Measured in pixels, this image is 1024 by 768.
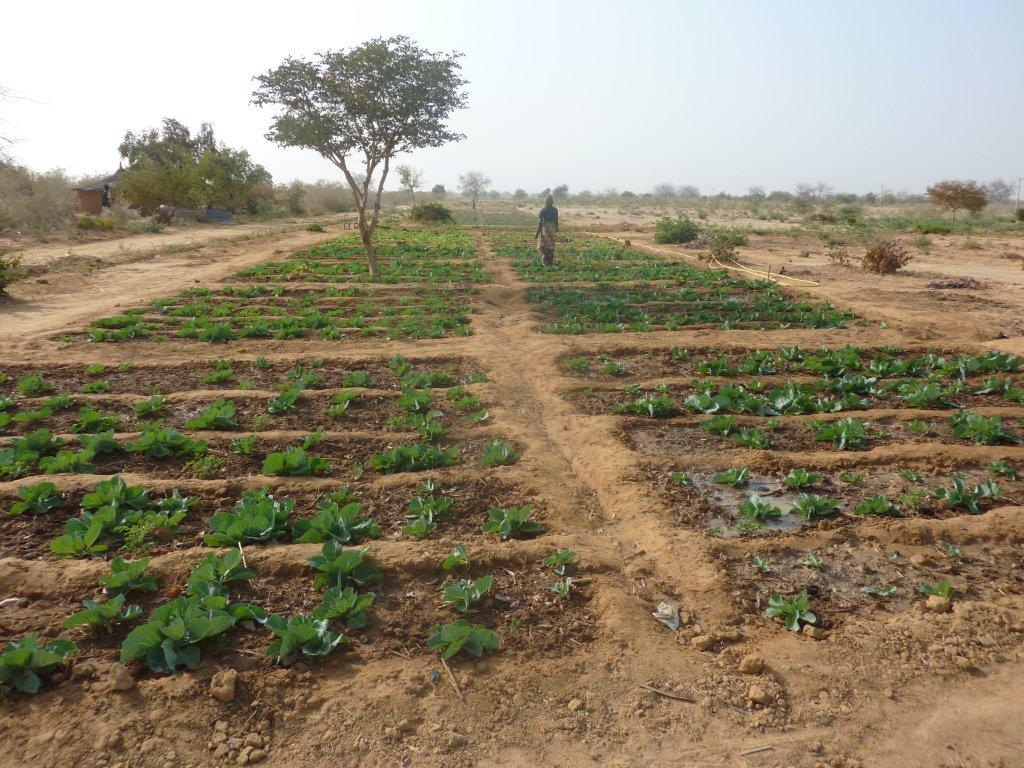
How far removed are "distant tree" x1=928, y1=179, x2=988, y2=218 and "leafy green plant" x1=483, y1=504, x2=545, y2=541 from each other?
39358 mm

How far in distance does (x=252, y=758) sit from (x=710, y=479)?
13.6 feet

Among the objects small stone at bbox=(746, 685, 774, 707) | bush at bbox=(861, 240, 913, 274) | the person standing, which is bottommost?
small stone at bbox=(746, 685, 774, 707)

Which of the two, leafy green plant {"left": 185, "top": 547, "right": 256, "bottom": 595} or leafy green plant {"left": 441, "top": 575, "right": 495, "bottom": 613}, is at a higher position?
leafy green plant {"left": 185, "top": 547, "right": 256, "bottom": 595}

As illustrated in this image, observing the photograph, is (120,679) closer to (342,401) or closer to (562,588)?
(562,588)

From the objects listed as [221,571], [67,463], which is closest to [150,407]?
[67,463]

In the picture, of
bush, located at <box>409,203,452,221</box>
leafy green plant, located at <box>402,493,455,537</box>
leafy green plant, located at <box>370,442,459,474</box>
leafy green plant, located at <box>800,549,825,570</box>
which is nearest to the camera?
leafy green plant, located at <box>800,549,825,570</box>

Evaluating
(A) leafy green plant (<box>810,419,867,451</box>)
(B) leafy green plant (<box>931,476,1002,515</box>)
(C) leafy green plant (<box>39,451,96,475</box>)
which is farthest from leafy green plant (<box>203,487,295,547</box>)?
(B) leafy green plant (<box>931,476,1002,515</box>)

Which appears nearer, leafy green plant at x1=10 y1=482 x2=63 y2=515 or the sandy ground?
the sandy ground

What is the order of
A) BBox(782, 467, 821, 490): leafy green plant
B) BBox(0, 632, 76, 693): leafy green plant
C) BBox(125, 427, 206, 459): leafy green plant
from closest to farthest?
BBox(0, 632, 76, 693): leafy green plant → BBox(782, 467, 821, 490): leafy green plant → BBox(125, 427, 206, 459): leafy green plant

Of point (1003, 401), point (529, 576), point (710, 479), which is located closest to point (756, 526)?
point (710, 479)

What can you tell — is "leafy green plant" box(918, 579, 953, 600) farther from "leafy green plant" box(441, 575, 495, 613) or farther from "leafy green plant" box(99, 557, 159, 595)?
"leafy green plant" box(99, 557, 159, 595)

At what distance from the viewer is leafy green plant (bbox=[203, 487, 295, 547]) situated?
171 inches

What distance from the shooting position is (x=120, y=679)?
308 centimetres

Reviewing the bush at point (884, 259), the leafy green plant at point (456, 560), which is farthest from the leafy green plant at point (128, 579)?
the bush at point (884, 259)
